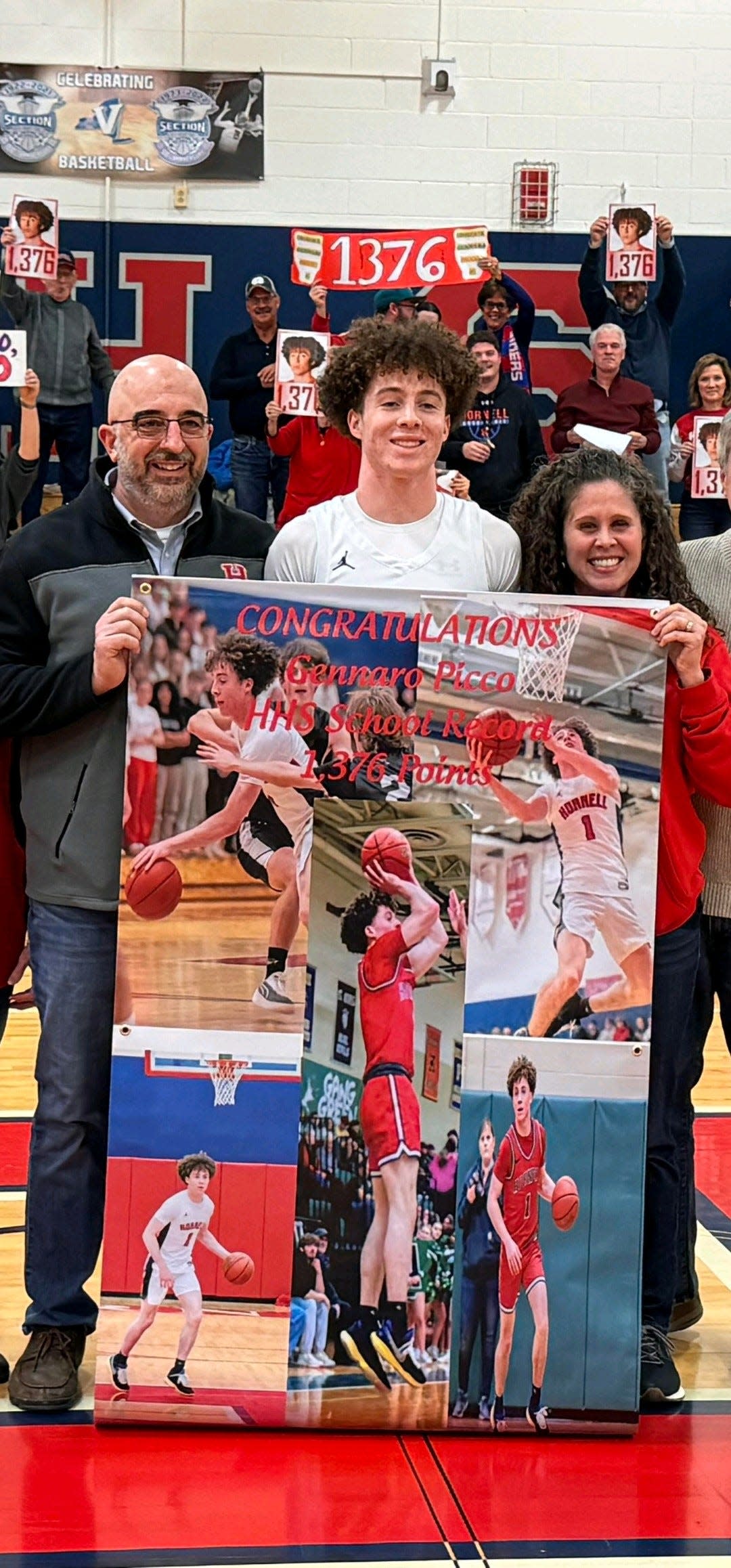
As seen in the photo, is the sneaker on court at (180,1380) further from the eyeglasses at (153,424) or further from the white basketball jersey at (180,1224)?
the eyeglasses at (153,424)

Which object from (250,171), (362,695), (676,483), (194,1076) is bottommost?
(194,1076)

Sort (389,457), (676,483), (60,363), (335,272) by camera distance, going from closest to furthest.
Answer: (389,457) < (335,272) < (60,363) < (676,483)

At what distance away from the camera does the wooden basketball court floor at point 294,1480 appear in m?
2.32

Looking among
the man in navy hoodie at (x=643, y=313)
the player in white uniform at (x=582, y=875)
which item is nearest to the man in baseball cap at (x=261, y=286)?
the man in navy hoodie at (x=643, y=313)

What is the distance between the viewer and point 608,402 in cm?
912

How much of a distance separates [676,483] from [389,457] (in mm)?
7560

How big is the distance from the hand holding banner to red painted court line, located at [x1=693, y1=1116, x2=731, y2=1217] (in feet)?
12.1

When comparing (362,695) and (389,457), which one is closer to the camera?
(362,695)

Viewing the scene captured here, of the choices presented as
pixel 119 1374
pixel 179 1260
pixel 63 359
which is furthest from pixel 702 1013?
pixel 63 359

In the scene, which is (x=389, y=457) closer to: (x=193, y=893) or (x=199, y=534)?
(x=199, y=534)

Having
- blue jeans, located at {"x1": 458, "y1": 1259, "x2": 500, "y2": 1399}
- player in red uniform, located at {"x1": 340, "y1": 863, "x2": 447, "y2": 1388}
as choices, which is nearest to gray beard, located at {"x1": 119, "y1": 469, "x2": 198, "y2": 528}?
player in red uniform, located at {"x1": 340, "y1": 863, "x2": 447, "y2": 1388}

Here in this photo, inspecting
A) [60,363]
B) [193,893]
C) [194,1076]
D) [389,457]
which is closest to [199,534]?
Answer: [389,457]

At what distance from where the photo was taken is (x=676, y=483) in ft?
32.9

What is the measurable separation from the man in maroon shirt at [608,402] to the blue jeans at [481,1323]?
680cm
